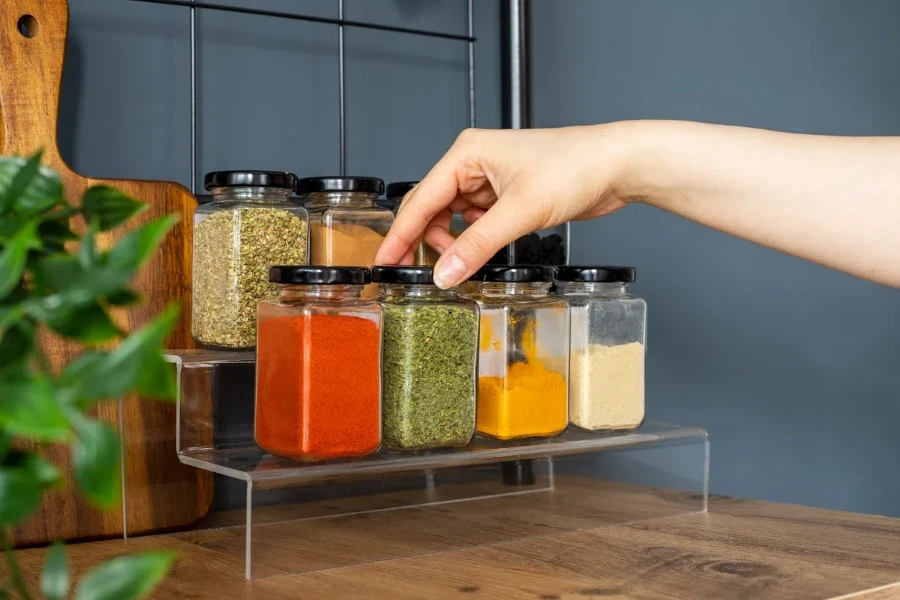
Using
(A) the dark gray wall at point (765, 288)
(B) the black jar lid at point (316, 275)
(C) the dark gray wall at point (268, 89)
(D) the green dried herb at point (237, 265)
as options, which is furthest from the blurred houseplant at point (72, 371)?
(A) the dark gray wall at point (765, 288)

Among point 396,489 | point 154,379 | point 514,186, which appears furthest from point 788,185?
point 154,379

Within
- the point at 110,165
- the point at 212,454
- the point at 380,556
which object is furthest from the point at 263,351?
the point at 110,165

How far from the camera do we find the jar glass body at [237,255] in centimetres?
92

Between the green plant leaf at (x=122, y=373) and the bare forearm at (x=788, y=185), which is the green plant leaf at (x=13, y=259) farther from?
the bare forearm at (x=788, y=185)

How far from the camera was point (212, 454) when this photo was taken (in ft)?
2.93

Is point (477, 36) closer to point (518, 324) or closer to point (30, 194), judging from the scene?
point (518, 324)

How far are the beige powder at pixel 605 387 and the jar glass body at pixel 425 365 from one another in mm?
179

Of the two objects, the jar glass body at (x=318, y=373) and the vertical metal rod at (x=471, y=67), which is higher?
the vertical metal rod at (x=471, y=67)

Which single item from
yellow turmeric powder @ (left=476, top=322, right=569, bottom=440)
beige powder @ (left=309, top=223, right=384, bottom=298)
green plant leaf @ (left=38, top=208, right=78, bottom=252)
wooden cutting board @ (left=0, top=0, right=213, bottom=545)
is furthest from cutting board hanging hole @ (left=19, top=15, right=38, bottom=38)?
green plant leaf @ (left=38, top=208, right=78, bottom=252)

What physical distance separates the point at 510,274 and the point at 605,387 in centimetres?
19

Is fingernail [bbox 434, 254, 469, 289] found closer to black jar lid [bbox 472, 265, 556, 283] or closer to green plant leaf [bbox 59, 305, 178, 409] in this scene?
black jar lid [bbox 472, 265, 556, 283]

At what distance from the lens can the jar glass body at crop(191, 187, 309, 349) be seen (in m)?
0.92

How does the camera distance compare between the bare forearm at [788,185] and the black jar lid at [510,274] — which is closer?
the bare forearm at [788,185]

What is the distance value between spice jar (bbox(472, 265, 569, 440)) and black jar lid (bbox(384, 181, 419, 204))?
0.16 metres
